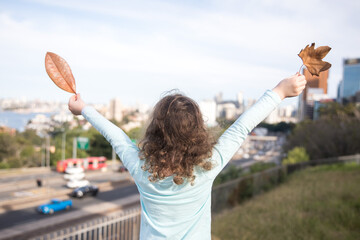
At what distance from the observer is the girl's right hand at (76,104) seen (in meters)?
1.21

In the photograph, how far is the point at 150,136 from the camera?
1117 millimetres

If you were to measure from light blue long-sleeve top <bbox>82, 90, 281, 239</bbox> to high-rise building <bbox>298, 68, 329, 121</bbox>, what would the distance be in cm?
40

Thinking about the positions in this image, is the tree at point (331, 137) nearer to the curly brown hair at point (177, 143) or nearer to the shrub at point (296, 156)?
the shrub at point (296, 156)

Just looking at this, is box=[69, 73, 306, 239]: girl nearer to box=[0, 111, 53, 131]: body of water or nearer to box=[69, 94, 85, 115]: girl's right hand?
box=[69, 94, 85, 115]: girl's right hand

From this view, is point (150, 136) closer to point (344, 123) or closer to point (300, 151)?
point (300, 151)

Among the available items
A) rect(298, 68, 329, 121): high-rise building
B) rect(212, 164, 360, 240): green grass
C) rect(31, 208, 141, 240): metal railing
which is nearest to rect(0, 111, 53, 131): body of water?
rect(31, 208, 141, 240): metal railing

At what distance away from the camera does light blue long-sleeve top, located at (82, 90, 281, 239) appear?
1050mm

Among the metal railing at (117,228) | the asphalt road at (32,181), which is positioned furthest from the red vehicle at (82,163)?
the metal railing at (117,228)

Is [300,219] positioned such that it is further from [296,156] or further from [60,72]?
[296,156]

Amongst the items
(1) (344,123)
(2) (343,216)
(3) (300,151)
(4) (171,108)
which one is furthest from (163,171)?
(1) (344,123)

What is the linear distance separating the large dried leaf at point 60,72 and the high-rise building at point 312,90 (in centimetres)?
99

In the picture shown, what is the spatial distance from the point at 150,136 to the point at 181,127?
5.6 inches

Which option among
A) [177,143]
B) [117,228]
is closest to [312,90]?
[177,143]

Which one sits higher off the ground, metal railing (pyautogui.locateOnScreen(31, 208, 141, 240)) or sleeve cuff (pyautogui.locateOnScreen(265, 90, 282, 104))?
sleeve cuff (pyautogui.locateOnScreen(265, 90, 282, 104))
